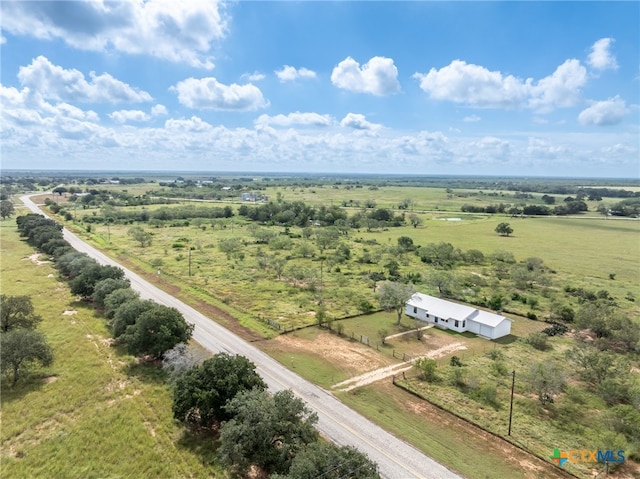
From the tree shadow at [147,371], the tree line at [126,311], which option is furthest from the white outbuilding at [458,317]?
the tree shadow at [147,371]

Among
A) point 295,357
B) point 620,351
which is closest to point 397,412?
point 295,357

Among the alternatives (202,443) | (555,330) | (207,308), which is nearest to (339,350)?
(202,443)

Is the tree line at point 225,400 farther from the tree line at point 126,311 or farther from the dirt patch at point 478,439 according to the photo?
the dirt patch at point 478,439

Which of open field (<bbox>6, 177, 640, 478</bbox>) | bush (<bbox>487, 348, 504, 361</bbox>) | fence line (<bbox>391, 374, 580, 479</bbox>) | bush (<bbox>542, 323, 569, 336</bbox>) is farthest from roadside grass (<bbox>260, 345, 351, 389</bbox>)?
bush (<bbox>542, 323, 569, 336</bbox>)

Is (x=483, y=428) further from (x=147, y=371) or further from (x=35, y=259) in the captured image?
(x=35, y=259)

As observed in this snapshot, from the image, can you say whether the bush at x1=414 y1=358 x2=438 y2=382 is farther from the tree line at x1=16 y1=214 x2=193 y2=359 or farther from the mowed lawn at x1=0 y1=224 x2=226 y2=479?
the tree line at x1=16 y1=214 x2=193 y2=359

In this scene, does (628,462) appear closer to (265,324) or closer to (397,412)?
(397,412)
